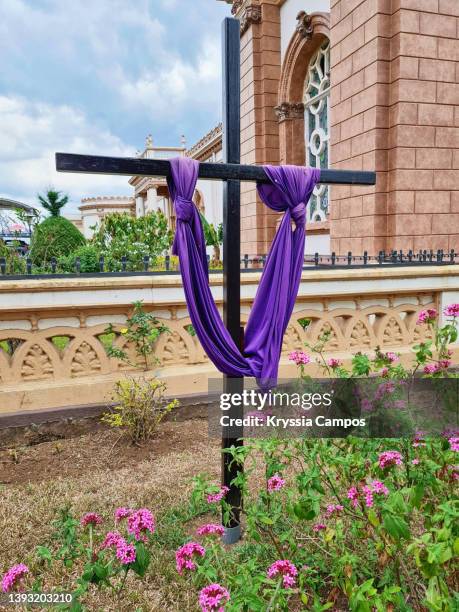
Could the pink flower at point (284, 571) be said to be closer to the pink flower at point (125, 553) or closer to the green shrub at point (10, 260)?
the pink flower at point (125, 553)

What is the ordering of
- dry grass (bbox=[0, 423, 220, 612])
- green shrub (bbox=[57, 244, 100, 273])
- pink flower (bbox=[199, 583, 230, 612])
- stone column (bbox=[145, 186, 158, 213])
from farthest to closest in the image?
stone column (bbox=[145, 186, 158, 213]), green shrub (bbox=[57, 244, 100, 273]), dry grass (bbox=[0, 423, 220, 612]), pink flower (bbox=[199, 583, 230, 612])

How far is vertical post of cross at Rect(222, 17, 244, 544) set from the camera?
8.50ft

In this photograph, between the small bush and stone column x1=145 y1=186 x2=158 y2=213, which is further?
stone column x1=145 y1=186 x2=158 y2=213

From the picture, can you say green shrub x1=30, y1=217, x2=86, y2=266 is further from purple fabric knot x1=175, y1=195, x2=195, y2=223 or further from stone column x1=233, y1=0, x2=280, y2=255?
purple fabric knot x1=175, y1=195, x2=195, y2=223

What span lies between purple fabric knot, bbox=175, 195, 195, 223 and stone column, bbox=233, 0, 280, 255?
32.2 ft

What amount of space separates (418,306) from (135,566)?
4.36 meters

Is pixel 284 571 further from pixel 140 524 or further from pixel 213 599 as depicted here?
pixel 140 524

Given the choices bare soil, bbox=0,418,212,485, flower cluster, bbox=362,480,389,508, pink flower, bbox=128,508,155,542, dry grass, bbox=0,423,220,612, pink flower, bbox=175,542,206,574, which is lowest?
dry grass, bbox=0,423,220,612

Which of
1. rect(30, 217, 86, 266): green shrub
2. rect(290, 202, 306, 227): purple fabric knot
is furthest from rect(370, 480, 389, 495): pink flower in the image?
rect(30, 217, 86, 266): green shrub

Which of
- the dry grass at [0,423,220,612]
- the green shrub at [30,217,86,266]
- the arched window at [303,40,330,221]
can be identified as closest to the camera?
the dry grass at [0,423,220,612]

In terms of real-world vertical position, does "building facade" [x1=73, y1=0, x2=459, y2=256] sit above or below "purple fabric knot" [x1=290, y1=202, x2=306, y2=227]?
above

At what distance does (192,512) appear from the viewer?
2.83m

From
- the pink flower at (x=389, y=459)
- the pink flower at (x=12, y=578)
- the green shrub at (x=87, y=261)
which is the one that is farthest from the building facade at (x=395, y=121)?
the pink flower at (x=12, y=578)

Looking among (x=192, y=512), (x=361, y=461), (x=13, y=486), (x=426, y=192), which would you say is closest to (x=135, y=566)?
(x=361, y=461)
